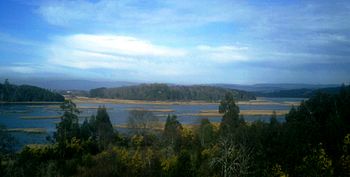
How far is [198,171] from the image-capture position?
1057 inches

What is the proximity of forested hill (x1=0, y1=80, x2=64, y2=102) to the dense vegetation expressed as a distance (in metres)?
65.9

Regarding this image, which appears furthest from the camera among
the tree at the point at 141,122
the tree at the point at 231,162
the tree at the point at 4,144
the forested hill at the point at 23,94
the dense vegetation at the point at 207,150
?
the forested hill at the point at 23,94

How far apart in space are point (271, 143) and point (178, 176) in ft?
20.9

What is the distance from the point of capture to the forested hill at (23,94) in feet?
344

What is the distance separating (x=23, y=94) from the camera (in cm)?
10969

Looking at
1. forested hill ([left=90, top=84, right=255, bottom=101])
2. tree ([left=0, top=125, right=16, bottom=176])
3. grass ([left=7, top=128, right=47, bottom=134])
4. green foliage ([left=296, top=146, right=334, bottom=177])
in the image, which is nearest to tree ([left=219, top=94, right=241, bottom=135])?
green foliage ([left=296, top=146, right=334, bottom=177])

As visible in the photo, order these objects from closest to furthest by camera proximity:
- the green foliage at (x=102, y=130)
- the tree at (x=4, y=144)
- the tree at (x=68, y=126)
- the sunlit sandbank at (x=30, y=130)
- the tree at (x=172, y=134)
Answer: the tree at (x=4, y=144), the tree at (x=172, y=134), the tree at (x=68, y=126), the green foliage at (x=102, y=130), the sunlit sandbank at (x=30, y=130)

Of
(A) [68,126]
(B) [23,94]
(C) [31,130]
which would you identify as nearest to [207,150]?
(A) [68,126]

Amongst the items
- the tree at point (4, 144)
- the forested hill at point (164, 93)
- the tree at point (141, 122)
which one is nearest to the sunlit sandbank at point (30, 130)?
the tree at point (141, 122)

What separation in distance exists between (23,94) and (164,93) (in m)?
46.6

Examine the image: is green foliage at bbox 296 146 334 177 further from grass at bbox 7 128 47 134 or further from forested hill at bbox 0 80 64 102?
forested hill at bbox 0 80 64 102

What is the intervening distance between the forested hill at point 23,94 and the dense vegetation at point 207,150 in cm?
6593

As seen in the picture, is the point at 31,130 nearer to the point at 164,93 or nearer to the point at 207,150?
the point at 207,150

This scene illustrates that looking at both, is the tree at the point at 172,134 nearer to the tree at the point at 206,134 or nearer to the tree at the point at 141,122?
the tree at the point at 206,134
